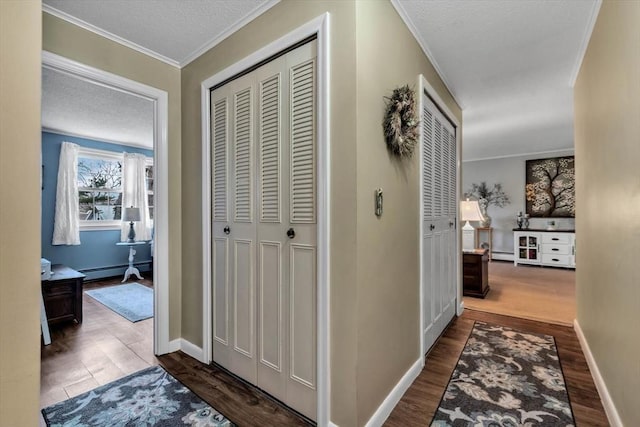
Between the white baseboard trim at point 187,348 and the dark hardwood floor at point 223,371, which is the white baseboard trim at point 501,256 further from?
the white baseboard trim at point 187,348

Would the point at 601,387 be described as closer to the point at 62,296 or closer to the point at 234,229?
the point at 234,229

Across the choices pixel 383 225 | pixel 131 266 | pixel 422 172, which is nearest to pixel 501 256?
pixel 422 172

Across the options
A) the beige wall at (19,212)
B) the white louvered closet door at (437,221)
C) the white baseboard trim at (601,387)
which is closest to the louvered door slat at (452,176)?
the white louvered closet door at (437,221)

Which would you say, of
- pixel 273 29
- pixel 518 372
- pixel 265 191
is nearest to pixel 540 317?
pixel 518 372

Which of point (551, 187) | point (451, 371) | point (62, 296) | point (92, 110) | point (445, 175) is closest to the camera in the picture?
point (451, 371)

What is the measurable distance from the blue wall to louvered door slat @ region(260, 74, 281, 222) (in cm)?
454

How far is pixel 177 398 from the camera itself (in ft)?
6.04

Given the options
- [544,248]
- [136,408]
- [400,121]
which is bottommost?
[136,408]

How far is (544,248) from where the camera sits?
6.15 m

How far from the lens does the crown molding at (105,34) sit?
1.86 meters

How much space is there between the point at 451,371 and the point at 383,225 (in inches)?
52.2

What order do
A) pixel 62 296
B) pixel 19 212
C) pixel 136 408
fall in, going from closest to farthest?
pixel 19 212 → pixel 136 408 → pixel 62 296

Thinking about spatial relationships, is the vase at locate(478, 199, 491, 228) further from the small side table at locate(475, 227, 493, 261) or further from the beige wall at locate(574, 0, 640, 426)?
the beige wall at locate(574, 0, 640, 426)

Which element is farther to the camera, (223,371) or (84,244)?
(84,244)
